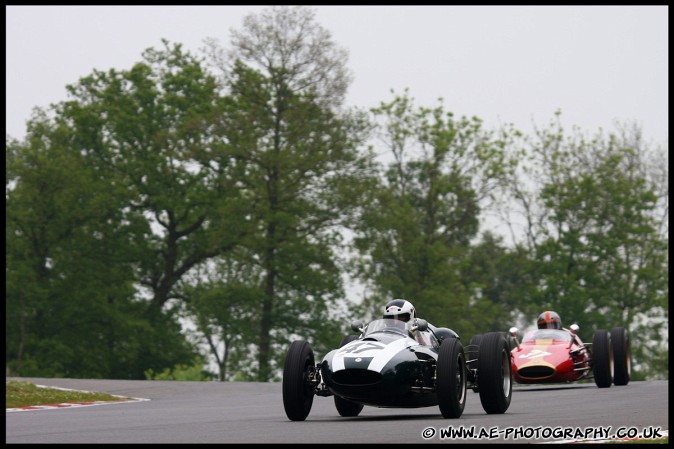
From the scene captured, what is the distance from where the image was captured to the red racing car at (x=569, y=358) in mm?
25797

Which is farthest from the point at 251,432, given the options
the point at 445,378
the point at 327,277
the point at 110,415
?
the point at 327,277

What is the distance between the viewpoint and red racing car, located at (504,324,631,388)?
2580 centimetres

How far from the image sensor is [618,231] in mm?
65125

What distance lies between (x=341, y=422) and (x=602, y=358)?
11.0m

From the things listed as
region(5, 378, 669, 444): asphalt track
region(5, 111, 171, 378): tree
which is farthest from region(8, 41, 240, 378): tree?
region(5, 378, 669, 444): asphalt track

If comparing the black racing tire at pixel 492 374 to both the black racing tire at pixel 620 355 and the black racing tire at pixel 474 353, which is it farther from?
the black racing tire at pixel 620 355

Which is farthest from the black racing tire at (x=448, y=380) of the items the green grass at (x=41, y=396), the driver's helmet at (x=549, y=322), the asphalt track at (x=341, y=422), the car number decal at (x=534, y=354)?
the driver's helmet at (x=549, y=322)

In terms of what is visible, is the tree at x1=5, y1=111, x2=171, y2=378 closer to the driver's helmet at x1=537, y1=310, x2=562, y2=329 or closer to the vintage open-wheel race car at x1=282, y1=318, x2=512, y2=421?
the driver's helmet at x1=537, y1=310, x2=562, y2=329

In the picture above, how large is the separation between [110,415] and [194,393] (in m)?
10.2

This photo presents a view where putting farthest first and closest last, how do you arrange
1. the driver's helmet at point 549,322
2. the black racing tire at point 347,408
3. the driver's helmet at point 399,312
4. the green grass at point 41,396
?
1. the driver's helmet at point 549,322
2. the green grass at point 41,396
3. the black racing tire at point 347,408
4. the driver's helmet at point 399,312

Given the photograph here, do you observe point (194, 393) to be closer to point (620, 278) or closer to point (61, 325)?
point (61, 325)

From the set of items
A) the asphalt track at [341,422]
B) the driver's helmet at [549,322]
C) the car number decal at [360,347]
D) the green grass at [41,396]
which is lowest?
the green grass at [41,396]

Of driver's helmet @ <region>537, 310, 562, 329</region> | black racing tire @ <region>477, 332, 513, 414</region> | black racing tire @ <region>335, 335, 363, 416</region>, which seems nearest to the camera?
black racing tire @ <region>477, 332, 513, 414</region>

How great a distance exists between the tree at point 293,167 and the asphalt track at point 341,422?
26.0 meters
